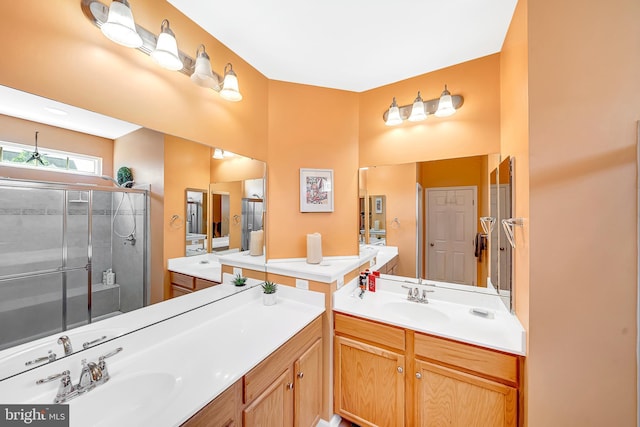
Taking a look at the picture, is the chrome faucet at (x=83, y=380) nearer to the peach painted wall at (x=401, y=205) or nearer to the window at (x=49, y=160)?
the window at (x=49, y=160)

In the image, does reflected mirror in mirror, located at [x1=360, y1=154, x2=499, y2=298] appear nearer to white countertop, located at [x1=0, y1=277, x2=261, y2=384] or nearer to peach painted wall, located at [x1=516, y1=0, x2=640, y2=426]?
peach painted wall, located at [x1=516, y1=0, x2=640, y2=426]

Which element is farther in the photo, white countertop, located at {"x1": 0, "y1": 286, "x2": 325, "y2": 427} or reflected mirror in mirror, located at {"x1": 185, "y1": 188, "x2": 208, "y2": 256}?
reflected mirror in mirror, located at {"x1": 185, "y1": 188, "x2": 208, "y2": 256}

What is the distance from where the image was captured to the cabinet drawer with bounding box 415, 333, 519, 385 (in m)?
1.21

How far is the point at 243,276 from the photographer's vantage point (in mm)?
1859

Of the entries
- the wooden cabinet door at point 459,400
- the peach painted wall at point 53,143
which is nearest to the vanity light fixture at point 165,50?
the peach painted wall at point 53,143

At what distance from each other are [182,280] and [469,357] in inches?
65.8

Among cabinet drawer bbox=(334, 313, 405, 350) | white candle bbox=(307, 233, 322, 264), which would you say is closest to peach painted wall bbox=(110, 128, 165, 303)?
white candle bbox=(307, 233, 322, 264)

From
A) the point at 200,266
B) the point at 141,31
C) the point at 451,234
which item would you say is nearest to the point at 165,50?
the point at 141,31

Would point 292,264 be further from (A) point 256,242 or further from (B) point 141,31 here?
(B) point 141,31

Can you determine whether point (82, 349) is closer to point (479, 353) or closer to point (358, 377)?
point (358, 377)

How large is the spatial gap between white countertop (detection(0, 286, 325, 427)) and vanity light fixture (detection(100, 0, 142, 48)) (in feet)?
4.21

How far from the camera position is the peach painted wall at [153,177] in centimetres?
116

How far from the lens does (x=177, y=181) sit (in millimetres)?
1363

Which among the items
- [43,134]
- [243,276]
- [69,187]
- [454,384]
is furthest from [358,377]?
[43,134]
